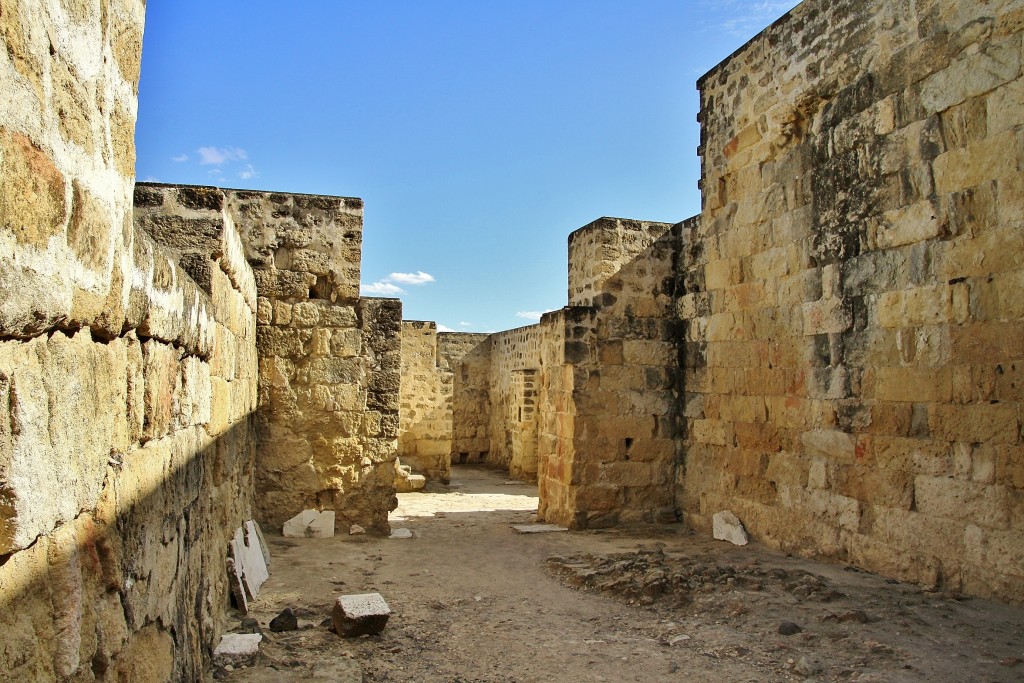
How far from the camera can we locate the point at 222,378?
3.96 m

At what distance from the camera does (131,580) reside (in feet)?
6.34

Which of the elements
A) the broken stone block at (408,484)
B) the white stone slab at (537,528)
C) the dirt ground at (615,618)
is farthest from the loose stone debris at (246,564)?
the broken stone block at (408,484)

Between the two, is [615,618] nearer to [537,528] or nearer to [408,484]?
[537,528]

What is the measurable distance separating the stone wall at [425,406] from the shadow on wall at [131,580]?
30.6 ft

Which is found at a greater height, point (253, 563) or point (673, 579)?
point (253, 563)

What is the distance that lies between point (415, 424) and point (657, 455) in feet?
21.6

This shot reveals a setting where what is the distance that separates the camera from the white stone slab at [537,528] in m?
7.29

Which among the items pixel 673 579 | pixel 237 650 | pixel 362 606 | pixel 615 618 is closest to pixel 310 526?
pixel 362 606

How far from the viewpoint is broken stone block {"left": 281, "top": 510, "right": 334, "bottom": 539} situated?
6359 millimetres

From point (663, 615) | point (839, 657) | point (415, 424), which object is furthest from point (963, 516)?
point (415, 424)

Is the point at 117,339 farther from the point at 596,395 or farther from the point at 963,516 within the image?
the point at 596,395

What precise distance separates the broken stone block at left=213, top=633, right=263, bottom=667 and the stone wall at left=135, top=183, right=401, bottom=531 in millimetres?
2692

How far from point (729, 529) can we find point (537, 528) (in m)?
1.87

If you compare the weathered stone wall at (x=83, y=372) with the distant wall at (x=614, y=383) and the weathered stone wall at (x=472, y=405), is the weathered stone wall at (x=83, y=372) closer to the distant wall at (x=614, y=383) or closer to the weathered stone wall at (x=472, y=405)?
the distant wall at (x=614, y=383)
